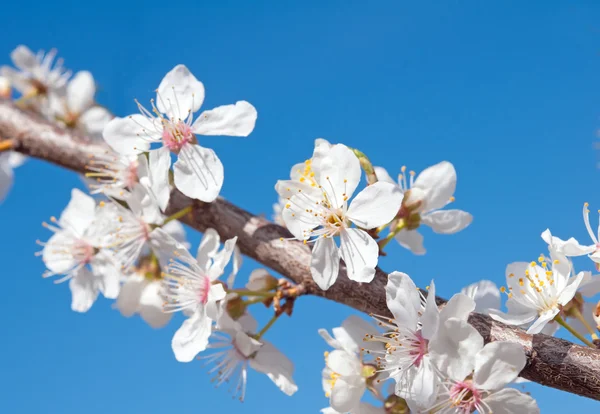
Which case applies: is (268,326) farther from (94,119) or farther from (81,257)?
(94,119)

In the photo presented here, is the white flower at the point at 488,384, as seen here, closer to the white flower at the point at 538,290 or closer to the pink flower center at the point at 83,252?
the white flower at the point at 538,290

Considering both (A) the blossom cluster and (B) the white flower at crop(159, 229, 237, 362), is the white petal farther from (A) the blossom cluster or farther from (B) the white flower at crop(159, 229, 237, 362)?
(B) the white flower at crop(159, 229, 237, 362)

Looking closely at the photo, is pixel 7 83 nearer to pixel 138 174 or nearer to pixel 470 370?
pixel 138 174

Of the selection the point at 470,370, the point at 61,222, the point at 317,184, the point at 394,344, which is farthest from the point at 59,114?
the point at 470,370

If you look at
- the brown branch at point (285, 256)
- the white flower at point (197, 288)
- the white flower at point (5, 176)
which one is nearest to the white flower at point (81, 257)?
the brown branch at point (285, 256)

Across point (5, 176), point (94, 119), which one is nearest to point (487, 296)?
point (5, 176)

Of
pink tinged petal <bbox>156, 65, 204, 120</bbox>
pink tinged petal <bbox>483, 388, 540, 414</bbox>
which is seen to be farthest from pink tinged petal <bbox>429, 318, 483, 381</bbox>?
pink tinged petal <bbox>156, 65, 204, 120</bbox>
